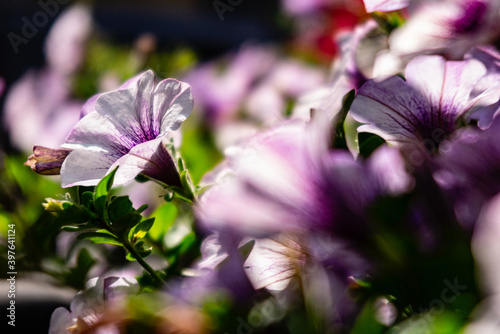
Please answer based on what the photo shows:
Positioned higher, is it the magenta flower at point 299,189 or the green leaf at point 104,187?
the green leaf at point 104,187

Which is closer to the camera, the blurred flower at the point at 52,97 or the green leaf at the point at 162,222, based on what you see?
the green leaf at the point at 162,222

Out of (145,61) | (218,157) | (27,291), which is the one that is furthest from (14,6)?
(27,291)

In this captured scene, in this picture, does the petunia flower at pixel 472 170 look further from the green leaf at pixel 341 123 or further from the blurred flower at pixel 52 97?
the blurred flower at pixel 52 97

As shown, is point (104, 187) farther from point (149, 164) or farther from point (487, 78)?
point (487, 78)

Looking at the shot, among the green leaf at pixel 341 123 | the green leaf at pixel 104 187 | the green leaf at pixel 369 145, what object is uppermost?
the green leaf at pixel 104 187

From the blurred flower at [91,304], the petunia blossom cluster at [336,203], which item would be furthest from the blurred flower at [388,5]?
the blurred flower at [91,304]

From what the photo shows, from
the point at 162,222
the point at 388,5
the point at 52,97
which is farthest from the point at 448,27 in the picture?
the point at 52,97

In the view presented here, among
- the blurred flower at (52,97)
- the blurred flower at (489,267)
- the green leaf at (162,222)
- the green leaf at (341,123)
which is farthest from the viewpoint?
the blurred flower at (52,97)
